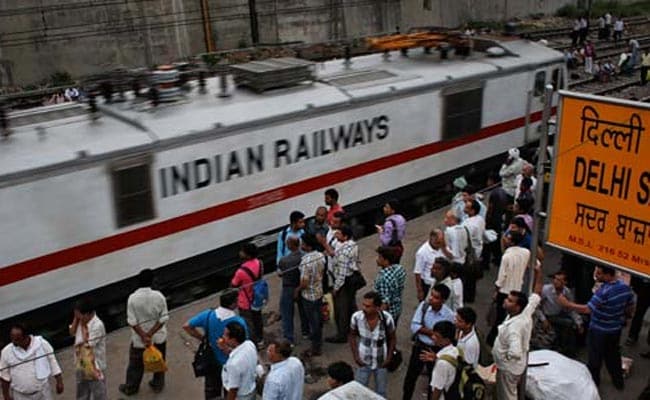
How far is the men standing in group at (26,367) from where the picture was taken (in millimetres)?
6402

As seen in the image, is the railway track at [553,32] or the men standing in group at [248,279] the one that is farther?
the railway track at [553,32]

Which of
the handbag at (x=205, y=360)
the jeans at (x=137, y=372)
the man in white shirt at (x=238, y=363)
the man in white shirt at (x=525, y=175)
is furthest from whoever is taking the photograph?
the man in white shirt at (x=525, y=175)

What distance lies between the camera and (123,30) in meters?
25.6

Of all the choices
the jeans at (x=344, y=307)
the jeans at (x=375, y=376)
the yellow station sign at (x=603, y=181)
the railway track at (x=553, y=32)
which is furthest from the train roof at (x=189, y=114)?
the railway track at (x=553, y=32)

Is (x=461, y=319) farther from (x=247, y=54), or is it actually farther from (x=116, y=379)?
(x=247, y=54)

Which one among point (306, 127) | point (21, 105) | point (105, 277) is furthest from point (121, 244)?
point (21, 105)

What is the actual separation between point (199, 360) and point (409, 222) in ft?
22.9

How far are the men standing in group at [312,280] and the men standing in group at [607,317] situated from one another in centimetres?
260

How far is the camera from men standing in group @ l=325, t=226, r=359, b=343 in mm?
8117

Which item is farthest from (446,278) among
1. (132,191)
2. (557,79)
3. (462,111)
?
(557,79)

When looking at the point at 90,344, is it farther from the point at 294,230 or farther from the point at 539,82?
the point at 539,82

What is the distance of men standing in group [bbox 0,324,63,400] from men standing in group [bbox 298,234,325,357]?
9.02 feet

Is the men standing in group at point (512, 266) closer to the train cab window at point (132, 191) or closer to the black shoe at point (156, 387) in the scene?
the black shoe at point (156, 387)

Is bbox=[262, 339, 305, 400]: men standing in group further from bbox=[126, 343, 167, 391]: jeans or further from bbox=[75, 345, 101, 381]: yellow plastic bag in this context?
bbox=[126, 343, 167, 391]: jeans
